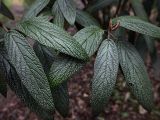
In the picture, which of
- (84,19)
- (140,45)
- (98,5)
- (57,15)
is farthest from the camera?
(140,45)

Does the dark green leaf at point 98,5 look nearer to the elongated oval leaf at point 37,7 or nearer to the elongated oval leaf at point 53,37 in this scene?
the elongated oval leaf at point 37,7

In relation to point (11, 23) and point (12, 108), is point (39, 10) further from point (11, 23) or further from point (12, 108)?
point (12, 108)

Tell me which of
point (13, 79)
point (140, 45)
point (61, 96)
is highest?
point (13, 79)

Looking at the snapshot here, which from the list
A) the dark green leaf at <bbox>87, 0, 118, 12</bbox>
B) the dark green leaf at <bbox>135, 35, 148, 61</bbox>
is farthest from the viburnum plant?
the dark green leaf at <bbox>135, 35, 148, 61</bbox>

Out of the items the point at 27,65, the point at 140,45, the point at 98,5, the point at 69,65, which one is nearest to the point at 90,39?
the point at 69,65

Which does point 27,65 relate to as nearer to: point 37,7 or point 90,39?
point 90,39

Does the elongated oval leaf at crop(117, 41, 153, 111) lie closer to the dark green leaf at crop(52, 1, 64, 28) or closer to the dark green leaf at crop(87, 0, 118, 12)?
the dark green leaf at crop(52, 1, 64, 28)

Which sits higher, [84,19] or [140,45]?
[84,19]
